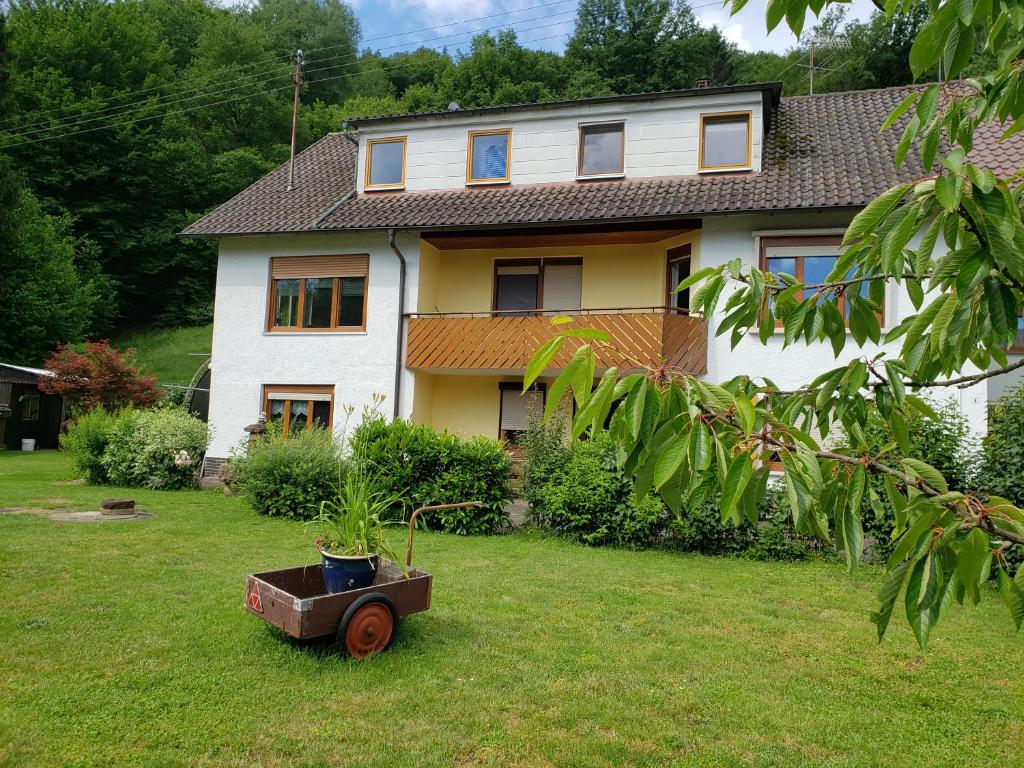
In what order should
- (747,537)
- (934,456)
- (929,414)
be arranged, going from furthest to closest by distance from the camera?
(747,537) → (934,456) → (929,414)

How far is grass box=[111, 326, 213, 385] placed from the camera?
3447 centimetres

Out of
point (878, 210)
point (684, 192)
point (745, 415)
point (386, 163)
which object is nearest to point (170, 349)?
point (386, 163)

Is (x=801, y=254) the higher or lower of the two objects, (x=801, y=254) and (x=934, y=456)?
the higher

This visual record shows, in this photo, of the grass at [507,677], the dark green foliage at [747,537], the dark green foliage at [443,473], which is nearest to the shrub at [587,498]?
the dark green foliage at [747,537]

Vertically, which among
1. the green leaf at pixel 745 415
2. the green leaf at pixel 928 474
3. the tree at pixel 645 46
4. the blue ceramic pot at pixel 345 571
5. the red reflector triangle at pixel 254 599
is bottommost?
the red reflector triangle at pixel 254 599

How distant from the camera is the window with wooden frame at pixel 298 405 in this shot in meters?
16.6

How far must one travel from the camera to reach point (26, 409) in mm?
27062

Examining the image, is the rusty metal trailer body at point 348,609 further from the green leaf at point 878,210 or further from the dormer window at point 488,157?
the dormer window at point 488,157

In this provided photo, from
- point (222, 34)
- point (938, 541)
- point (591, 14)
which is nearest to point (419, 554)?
point (938, 541)

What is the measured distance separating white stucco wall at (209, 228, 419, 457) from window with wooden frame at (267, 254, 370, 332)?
0.58 ft

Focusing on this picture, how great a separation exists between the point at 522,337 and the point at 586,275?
2.94 meters

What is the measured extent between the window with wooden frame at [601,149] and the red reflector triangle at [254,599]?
13.1 metres

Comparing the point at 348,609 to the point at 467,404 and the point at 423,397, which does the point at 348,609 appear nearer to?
the point at 423,397

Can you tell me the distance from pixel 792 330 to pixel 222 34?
174 feet
